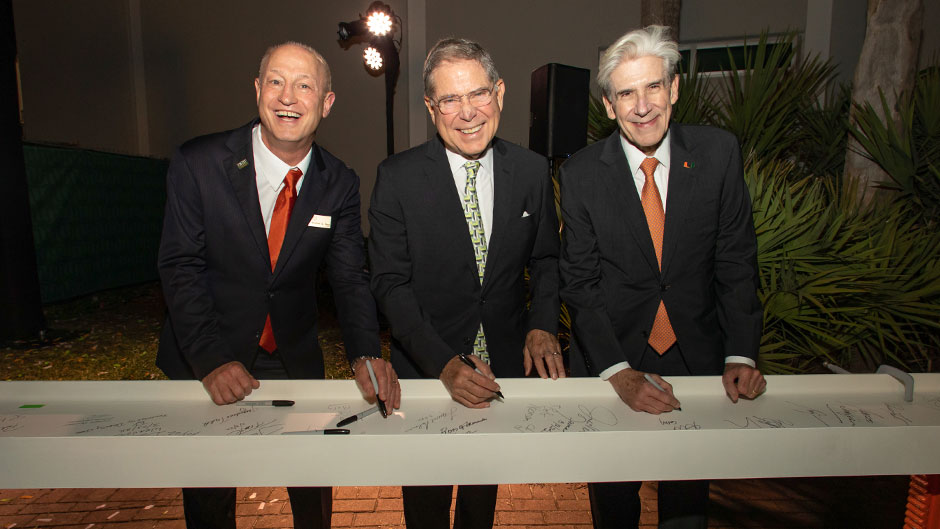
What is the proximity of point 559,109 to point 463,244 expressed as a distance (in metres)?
1.65

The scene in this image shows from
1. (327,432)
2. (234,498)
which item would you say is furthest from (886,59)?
(234,498)

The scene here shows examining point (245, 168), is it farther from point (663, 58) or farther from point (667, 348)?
point (667, 348)

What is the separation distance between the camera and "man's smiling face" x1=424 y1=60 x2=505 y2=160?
63.4 inches

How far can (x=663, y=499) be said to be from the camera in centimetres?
168

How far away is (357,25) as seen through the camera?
6527mm

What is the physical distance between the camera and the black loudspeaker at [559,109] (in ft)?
10.1

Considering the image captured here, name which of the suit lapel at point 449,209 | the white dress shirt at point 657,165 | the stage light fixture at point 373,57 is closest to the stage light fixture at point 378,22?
the stage light fixture at point 373,57

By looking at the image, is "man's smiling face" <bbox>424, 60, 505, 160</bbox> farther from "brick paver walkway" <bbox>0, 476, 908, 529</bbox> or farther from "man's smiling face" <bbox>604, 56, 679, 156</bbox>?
"brick paver walkway" <bbox>0, 476, 908, 529</bbox>

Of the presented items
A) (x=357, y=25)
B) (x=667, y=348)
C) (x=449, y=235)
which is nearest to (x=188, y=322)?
(x=449, y=235)

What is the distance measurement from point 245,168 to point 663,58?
1277 millimetres

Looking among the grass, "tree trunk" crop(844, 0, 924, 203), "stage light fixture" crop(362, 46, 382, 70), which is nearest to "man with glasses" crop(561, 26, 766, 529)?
"tree trunk" crop(844, 0, 924, 203)

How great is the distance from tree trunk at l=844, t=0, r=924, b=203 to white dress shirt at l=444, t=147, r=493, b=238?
3051 millimetres
